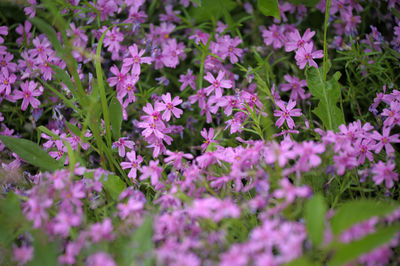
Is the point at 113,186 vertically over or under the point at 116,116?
under

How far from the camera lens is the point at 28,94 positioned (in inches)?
92.4

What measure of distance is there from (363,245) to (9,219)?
127 cm

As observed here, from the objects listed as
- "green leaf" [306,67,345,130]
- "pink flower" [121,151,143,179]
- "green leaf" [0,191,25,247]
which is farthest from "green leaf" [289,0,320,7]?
"green leaf" [0,191,25,247]

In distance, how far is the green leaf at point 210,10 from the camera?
8.48 feet

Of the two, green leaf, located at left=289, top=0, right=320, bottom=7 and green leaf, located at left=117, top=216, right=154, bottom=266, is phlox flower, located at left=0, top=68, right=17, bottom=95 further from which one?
green leaf, located at left=289, top=0, right=320, bottom=7

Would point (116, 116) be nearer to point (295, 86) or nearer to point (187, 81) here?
point (187, 81)

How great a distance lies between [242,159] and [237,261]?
1.69 ft

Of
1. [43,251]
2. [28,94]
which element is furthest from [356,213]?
[28,94]

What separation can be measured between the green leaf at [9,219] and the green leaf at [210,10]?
1.60 meters

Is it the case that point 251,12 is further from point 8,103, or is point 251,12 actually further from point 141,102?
point 8,103

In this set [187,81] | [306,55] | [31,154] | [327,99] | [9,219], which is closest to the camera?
[9,219]

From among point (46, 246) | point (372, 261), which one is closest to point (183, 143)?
point (46, 246)

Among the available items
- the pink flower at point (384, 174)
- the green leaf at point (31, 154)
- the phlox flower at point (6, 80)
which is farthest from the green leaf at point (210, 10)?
the pink flower at point (384, 174)

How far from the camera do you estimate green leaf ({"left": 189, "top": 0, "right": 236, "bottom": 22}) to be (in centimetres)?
258
